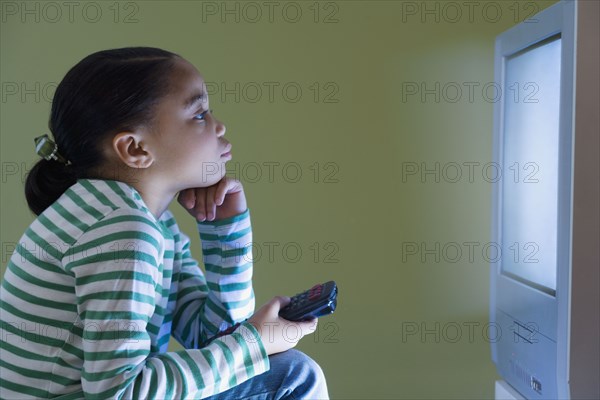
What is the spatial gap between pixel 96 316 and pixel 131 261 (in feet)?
0.24

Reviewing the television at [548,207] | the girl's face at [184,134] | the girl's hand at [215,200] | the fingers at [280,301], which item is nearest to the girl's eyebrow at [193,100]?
the girl's face at [184,134]

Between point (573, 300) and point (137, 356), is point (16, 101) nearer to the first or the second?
point (137, 356)

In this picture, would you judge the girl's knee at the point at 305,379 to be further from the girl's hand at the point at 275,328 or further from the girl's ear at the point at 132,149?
the girl's ear at the point at 132,149

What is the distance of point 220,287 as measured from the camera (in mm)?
1142

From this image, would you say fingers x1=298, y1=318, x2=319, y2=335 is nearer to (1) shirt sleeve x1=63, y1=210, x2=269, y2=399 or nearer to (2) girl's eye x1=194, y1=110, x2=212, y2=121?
(1) shirt sleeve x1=63, y1=210, x2=269, y2=399

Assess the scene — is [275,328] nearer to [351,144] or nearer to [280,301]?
[280,301]

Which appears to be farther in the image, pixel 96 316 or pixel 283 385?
pixel 283 385

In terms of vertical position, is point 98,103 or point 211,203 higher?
point 98,103

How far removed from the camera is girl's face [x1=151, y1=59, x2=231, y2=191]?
0.99 m

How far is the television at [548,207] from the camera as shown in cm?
104

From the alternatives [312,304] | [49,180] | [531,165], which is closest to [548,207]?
[531,165]

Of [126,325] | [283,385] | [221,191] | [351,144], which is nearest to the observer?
[126,325]

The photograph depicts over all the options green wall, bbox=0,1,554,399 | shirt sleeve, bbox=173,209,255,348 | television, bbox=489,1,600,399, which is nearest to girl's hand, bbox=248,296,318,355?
shirt sleeve, bbox=173,209,255,348

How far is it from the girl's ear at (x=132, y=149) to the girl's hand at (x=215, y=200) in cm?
16
